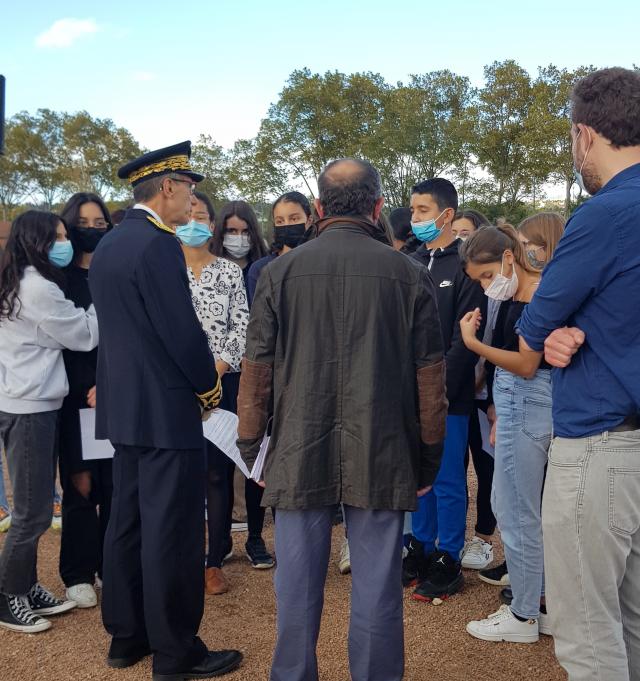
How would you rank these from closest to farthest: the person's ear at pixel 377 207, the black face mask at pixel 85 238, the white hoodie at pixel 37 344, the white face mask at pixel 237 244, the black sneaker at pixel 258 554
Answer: the person's ear at pixel 377 207 < the white hoodie at pixel 37 344 < the black face mask at pixel 85 238 < the black sneaker at pixel 258 554 < the white face mask at pixel 237 244

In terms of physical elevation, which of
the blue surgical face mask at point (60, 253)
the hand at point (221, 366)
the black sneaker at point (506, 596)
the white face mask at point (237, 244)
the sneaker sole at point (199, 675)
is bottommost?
the sneaker sole at point (199, 675)

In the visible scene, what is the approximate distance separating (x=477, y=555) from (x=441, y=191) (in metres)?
2.37

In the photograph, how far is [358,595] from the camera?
2.68 m

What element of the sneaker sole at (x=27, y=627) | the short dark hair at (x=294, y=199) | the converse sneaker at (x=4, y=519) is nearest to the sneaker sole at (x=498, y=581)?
the sneaker sole at (x=27, y=627)

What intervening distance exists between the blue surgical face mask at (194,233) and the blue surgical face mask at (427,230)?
135 cm

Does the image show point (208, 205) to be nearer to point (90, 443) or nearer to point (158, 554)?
point (90, 443)

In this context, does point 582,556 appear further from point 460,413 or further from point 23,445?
point 23,445

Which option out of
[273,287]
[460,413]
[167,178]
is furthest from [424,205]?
[273,287]

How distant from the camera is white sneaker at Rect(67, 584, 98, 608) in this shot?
13.1ft

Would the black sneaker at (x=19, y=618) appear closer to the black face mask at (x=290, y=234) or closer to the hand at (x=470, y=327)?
the hand at (x=470, y=327)

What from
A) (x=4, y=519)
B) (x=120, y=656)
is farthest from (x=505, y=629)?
(x=4, y=519)

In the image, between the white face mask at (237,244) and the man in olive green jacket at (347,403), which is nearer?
the man in olive green jacket at (347,403)

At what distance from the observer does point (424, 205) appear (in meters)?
4.39

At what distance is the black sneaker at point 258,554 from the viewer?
15.1ft
